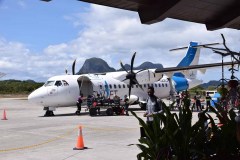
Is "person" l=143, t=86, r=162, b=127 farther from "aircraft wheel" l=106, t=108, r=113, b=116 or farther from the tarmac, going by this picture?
"aircraft wheel" l=106, t=108, r=113, b=116

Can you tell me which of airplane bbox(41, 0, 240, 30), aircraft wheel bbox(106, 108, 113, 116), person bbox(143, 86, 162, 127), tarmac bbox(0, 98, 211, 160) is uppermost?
airplane bbox(41, 0, 240, 30)

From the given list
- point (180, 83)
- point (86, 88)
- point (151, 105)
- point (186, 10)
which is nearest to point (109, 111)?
point (86, 88)

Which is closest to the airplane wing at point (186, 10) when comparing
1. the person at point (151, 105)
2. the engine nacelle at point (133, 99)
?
the person at point (151, 105)

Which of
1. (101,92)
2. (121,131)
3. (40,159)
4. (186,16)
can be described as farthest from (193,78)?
(186,16)

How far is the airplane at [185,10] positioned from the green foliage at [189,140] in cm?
117

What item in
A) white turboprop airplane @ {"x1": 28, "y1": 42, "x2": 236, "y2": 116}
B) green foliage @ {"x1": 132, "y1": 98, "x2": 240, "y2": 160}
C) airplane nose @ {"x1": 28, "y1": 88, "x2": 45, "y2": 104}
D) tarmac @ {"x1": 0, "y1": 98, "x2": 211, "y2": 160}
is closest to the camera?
green foliage @ {"x1": 132, "y1": 98, "x2": 240, "y2": 160}

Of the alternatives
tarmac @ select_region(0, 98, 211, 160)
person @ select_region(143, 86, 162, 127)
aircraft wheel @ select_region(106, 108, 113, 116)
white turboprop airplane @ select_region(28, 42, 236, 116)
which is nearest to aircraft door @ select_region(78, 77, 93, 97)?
white turboprop airplane @ select_region(28, 42, 236, 116)

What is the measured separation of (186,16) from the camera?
175 inches

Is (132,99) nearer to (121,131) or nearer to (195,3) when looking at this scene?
(121,131)

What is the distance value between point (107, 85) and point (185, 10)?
2056cm

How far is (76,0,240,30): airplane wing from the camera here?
396cm

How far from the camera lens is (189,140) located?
4.00 meters

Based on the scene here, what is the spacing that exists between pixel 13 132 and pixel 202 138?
11.1m

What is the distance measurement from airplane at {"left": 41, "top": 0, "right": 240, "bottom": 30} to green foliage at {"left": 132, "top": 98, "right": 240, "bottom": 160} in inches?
46.0
